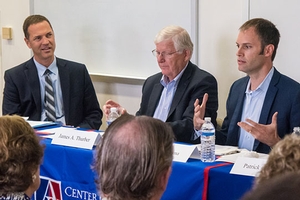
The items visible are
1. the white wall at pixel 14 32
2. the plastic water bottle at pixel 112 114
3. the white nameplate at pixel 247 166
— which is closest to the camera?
the white nameplate at pixel 247 166

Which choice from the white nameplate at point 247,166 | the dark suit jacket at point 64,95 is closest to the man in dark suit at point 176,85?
the dark suit jacket at point 64,95

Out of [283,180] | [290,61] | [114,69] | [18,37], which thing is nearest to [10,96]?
[114,69]

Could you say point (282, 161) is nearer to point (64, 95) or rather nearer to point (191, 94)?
point (191, 94)

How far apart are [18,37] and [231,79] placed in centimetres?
242

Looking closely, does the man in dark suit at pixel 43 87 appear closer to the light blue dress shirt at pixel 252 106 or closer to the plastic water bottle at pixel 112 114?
the plastic water bottle at pixel 112 114

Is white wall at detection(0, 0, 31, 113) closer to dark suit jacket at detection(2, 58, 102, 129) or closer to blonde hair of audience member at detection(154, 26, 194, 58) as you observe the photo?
dark suit jacket at detection(2, 58, 102, 129)

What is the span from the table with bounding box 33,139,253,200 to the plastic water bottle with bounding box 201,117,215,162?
53 millimetres

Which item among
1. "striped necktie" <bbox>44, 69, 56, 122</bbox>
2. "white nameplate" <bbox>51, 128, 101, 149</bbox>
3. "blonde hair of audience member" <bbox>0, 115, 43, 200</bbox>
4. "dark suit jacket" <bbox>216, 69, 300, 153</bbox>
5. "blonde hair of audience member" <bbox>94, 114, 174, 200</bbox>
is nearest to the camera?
"blonde hair of audience member" <bbox>94, 114, 174, 200</bbox>

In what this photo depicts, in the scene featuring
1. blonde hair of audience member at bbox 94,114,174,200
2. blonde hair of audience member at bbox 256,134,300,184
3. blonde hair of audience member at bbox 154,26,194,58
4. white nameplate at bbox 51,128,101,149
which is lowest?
white nameplate at bbox 51,128,101,149

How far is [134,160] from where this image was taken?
4.27ft

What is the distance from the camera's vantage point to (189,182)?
2156 mm

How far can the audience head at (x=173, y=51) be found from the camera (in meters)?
3.32

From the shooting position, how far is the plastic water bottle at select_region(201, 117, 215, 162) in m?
2.27

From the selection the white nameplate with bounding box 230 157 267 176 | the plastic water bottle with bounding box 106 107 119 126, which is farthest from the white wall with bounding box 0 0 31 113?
the white nameplate with bounding box 230 157 267 176
